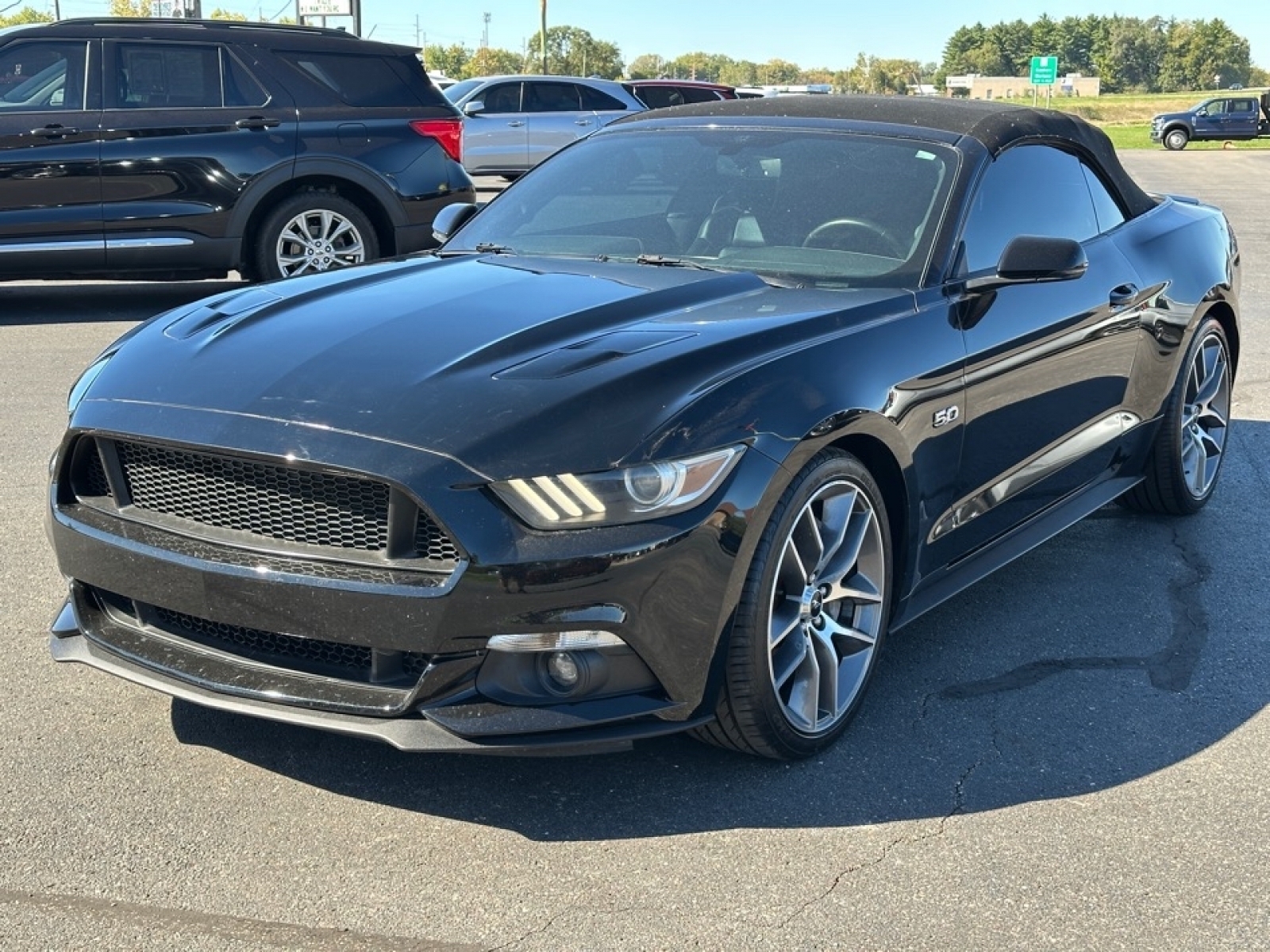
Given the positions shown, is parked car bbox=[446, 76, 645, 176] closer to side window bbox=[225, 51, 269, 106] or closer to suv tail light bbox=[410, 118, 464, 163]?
suv tail light bbox=[410, 118, 464, 163]

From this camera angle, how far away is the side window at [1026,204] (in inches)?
171

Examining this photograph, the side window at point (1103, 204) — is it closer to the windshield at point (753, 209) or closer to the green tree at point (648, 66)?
the windshield at point (753, 209)

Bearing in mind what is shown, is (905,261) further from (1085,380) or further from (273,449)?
(273,449)

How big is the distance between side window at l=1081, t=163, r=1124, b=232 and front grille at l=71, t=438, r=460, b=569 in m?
3.12

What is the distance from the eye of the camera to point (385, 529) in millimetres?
3018

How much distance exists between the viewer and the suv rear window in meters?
10.0

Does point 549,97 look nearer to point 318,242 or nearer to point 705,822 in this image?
point 318,242

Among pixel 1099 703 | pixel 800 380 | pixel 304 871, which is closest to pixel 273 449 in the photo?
pixel 304 871

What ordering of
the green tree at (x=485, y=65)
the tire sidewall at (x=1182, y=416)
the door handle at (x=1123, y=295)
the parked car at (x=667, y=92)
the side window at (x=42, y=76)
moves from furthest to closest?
the green tree at (x=485, y=65)
the parked car at (x=667, y=92)
the side window at (x=42, y=76)
the tire sidewall at (x=1182, y=416)
the door handle at (x=1123, y=295)

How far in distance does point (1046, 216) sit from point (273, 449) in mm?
2862

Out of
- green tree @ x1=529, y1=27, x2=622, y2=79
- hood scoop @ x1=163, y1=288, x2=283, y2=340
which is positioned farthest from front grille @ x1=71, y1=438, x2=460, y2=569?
green tree @ x1=529, y1=27, x2=622, y2=79

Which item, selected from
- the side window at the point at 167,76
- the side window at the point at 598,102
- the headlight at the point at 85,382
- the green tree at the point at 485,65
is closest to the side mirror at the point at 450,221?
the headlight at the point at 85,382

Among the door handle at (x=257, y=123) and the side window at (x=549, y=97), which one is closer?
the door handle at (x=257, y=123)

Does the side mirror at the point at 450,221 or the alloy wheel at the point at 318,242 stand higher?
the side mirror at the point at 450,221
